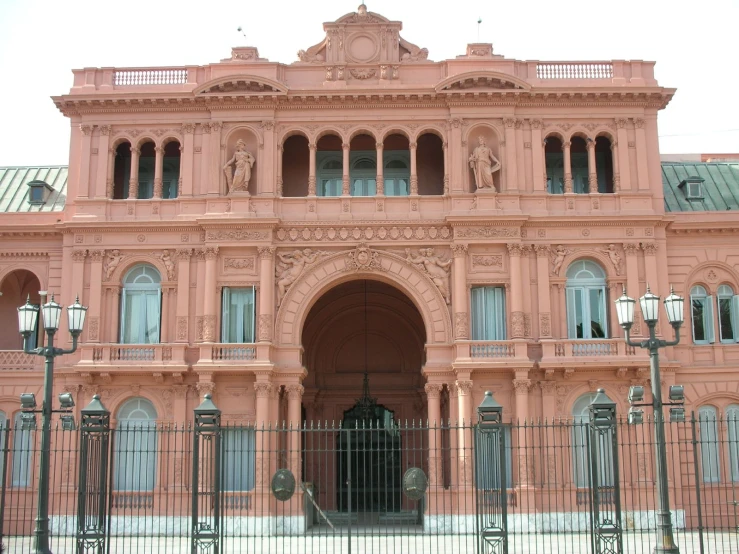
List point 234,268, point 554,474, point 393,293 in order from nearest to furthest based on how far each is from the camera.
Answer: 1. point 554,474
2. point 234,268
3. point 393,293

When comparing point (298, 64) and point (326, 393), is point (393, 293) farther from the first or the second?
point (298, 64)

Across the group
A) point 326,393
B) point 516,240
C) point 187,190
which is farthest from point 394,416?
point 187,190

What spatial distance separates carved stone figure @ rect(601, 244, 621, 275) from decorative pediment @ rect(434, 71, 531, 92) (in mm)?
6966

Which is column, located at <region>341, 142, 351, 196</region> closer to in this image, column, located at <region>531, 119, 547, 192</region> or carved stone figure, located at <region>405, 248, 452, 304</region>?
carved stone figure, located at <region>405, 248, 452, 304</region>

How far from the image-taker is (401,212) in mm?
35625

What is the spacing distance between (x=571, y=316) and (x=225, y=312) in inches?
524

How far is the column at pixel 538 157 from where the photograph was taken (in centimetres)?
3591

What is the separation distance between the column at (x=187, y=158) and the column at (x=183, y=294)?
8.18ft

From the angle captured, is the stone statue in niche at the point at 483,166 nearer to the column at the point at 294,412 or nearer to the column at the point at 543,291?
the column at the point at 543,291

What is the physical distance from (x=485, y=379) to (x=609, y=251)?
6.94 meters

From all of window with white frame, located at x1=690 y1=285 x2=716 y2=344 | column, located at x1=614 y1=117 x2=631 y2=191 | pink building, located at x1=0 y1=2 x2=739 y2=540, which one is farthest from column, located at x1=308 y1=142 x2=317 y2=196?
window with white frame, located at x1=690 y1=285 x2=716 y2=344

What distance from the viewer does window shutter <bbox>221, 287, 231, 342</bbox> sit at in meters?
35.1

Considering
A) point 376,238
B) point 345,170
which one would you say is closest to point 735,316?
point 376,238

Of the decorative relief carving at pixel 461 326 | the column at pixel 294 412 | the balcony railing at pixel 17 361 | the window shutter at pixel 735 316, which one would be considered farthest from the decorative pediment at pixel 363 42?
the balcony railing at pixel 17 361
